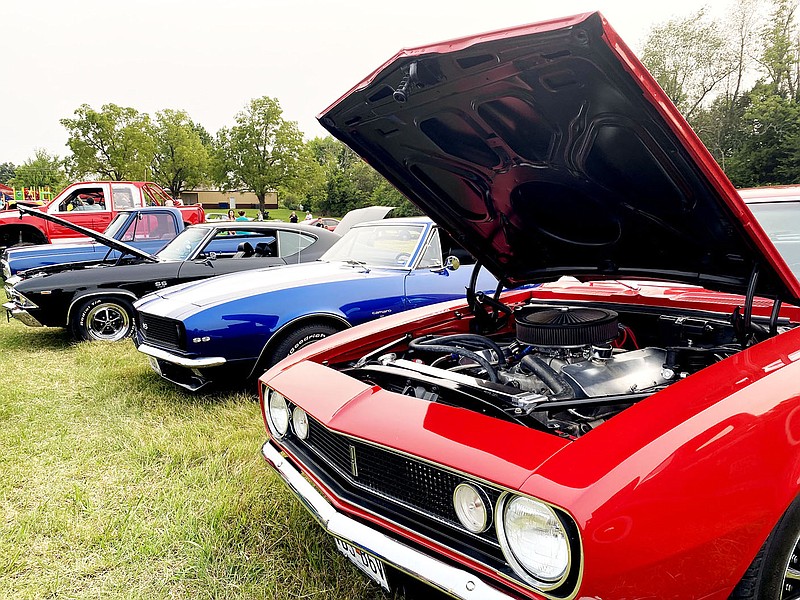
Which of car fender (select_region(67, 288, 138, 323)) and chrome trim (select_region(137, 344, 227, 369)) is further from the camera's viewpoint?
car fender (select_region(67, 288, 138, 323))

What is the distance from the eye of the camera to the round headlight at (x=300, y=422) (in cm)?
214

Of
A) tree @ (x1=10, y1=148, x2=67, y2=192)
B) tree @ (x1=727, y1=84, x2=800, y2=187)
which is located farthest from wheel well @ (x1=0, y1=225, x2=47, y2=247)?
tree @ (x1=10, y1=148, x2=67, y2=192)

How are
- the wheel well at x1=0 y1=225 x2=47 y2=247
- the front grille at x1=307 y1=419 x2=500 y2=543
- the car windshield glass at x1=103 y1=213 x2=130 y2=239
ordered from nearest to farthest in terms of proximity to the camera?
the front grille at x1=307 y1=419 x2=500 y2=543 < the car windshield glass at x1=103 y1=213 x2=130 y2=239 < the wheel well at x1=0 y1=225 x2=47 y2=247

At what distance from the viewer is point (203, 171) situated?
36.4 meters

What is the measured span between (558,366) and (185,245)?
5.63m

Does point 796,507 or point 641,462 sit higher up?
point 641,462

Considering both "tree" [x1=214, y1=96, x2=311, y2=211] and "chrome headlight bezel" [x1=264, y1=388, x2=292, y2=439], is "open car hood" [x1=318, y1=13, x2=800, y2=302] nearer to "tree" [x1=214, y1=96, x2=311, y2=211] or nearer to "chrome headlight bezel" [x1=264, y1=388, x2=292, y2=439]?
"chrome headlight bezel" [x1=264, y1=388, x2=292, y2=439]

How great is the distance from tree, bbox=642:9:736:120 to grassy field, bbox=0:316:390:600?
35.7m

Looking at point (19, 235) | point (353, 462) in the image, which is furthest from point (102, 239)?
point (19, 235)

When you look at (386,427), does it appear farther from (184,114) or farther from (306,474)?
(184,114)

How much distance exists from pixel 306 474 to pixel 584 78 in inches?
62.6

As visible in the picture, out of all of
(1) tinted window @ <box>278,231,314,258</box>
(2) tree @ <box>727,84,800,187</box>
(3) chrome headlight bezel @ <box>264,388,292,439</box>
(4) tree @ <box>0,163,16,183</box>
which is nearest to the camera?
(3) chrome headlight bezel @ <box>264,388,292,439</box>

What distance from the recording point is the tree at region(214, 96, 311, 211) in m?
33.0

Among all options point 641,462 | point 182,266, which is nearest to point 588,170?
point 641,462
